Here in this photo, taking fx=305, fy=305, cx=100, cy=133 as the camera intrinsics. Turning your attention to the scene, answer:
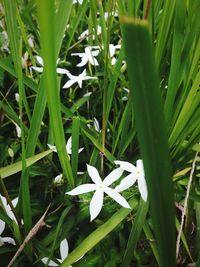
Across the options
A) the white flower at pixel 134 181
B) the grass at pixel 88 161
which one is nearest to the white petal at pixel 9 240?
the grass at pixel 88 161

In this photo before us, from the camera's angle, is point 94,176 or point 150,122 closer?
Answer: point 150,122

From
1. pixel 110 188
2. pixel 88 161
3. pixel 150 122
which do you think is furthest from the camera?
pixel 88 161

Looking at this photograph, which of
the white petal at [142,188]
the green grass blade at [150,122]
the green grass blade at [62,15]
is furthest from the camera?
the white petal at [142,188]

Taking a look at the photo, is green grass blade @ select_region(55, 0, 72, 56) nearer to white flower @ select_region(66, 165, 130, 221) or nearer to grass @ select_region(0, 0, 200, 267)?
grass @ select_region(0, 0, 200, 267)

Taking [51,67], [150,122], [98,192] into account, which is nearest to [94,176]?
[98,192]

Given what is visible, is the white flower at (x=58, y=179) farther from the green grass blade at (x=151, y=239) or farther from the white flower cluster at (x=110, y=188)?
the green grass blade at (x=151, y=239)

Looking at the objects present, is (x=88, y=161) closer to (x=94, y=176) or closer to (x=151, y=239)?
(x=94, y=176)

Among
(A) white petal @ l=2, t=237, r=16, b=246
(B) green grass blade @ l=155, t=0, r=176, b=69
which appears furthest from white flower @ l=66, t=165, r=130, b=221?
(B) green grass blade @ l=155, t=0, r=176, b=69
